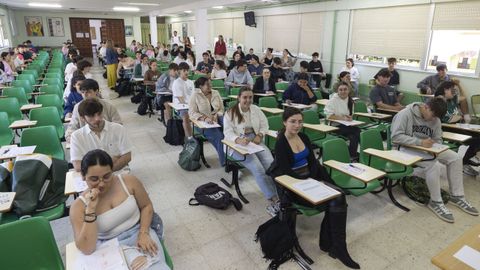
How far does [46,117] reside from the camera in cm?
430

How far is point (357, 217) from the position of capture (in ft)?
10.8

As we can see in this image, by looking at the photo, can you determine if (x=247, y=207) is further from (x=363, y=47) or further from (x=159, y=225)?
(x=363, y=47)

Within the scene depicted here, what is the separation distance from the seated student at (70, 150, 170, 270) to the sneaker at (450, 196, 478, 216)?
3.31 m

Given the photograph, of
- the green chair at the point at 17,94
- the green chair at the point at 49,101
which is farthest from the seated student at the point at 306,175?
the green chair at the point at 17,94

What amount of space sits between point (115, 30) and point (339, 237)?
22.7m

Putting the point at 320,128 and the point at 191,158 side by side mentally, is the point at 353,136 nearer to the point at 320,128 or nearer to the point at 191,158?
the point at 320,128

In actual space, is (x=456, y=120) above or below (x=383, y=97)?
below

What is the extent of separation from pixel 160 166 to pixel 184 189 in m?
0.83

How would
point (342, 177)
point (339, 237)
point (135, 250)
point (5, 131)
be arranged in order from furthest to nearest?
point (5, 131) < point (342, 177) < point (339, 237) < point (135, 250)

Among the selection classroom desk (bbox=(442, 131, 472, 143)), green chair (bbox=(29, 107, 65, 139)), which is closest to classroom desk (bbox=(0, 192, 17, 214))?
green chair (bbox=(29, 107, 65, 139))

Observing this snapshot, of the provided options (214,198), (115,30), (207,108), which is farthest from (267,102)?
(115,30)

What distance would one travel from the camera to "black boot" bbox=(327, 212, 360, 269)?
2.50 meters

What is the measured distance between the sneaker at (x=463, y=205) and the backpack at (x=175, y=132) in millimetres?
3910

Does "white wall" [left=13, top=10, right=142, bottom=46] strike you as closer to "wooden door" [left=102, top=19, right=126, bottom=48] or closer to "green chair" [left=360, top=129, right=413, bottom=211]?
"wooden door" [left=102, top=19, right=126, bottom=48]
